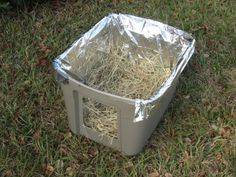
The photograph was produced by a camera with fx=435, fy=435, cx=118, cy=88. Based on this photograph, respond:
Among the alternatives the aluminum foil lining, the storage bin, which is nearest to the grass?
the storage bin

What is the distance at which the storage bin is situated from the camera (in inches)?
76.5

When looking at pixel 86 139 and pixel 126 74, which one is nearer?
pixel 86 139

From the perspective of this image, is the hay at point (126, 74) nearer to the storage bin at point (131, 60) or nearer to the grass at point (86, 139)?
the storage bin at point (131, 60)

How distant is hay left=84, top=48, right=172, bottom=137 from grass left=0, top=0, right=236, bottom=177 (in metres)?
0.19

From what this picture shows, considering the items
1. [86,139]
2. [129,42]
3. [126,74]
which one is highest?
[129,42]

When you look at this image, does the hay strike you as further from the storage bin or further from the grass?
the grass

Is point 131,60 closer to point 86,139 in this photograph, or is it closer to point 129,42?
point 129,42

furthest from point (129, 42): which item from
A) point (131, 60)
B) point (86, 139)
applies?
point (86, 139)

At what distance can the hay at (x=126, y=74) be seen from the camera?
2408 millimetres

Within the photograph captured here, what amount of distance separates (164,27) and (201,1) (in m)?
1.04

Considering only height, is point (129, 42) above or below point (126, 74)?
above

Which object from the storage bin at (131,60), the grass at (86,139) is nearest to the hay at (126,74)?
the storage bin at (131,60)

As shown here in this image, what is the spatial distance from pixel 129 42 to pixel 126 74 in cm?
19

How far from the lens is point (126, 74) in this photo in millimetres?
2535
